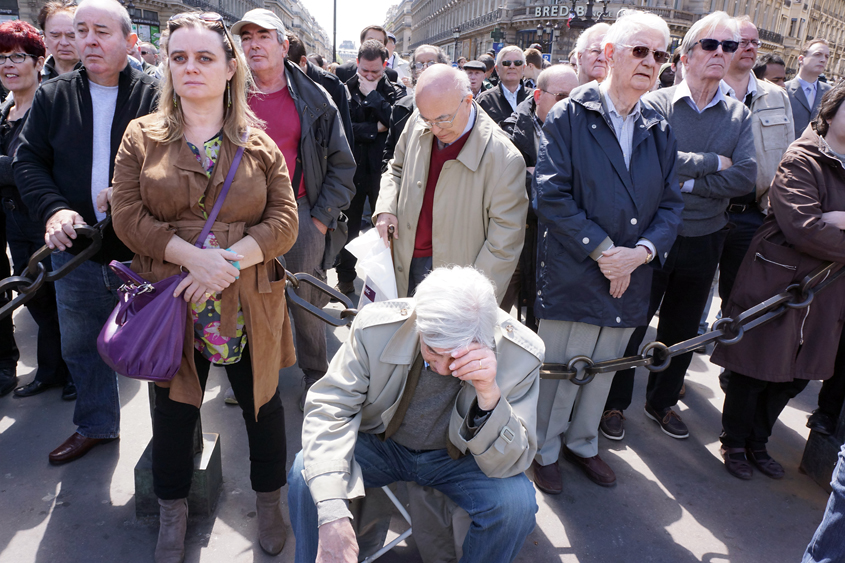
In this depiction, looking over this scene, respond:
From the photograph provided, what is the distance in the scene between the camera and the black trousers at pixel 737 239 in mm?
3670

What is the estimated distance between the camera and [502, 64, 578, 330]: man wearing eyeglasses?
3588 mm

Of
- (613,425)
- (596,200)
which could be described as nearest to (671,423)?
(613,425)

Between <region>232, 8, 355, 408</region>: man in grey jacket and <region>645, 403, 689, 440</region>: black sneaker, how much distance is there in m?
2.35

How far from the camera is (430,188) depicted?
3039mm

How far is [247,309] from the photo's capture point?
86.3 inches

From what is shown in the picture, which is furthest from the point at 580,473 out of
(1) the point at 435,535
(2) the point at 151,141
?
(2) the point at 151,141

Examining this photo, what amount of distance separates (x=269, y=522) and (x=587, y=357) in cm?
156

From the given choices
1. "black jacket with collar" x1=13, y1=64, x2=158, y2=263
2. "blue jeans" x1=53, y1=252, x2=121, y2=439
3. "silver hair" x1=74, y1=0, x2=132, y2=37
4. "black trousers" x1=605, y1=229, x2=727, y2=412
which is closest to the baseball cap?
"silver hair" x1=74, y1=0, x2=132, y2=37

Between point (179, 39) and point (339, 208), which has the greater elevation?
point (179, 39)

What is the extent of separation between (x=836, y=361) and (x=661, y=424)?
1.06 m

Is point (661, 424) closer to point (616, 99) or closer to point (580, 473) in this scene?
point (580, 473)

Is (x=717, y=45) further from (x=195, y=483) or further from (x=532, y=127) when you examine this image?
(x=195, y=483)

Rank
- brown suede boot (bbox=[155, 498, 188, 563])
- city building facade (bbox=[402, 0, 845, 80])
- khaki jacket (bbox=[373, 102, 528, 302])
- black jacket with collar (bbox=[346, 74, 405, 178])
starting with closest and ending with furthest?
brown suede boot (bbox=[155, 498, 188, 563]) < khaki jacket (bbox=[373, 102, 528, 302]) < black jacket with collar (bbox=[346, 74, 405, 178]) < city building facade (bbox=[402, 0, 845, 80])

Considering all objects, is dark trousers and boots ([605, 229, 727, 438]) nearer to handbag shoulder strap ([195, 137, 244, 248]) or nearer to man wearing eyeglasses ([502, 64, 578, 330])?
man wearing eyeglasses ([502, 64, 578, 330])
